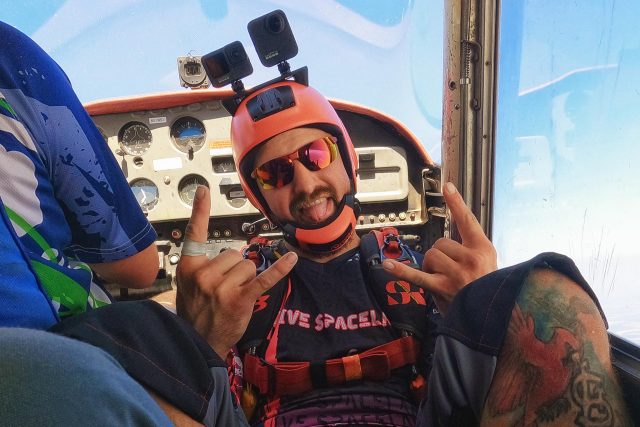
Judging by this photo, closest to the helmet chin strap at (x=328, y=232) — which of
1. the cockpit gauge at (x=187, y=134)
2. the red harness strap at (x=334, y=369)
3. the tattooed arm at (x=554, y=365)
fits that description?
the red harness strap at (x=334, y=369)

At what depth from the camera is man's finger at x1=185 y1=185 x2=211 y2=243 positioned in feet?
2.91

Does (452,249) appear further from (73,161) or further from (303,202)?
(73,161)

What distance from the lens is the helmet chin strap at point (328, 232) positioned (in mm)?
1439

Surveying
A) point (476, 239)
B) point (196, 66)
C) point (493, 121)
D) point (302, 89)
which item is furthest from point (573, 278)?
point (196, 66)

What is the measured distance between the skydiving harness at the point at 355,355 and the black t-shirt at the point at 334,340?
0.09ft

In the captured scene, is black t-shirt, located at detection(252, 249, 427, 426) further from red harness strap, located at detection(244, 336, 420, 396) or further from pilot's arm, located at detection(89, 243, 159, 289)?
pilot's arm, located at detection(89, 243, 159, 289)

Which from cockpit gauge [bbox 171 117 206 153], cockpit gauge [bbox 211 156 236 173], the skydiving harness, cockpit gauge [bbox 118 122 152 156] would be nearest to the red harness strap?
the skydiving harness

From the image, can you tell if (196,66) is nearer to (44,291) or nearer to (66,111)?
(66,111)

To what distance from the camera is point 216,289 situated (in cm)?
87

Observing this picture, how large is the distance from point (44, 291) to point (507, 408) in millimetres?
748

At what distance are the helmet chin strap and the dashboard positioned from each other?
1.34 metres

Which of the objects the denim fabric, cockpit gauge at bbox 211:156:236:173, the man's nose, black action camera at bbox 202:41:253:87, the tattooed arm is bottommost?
cockpit gauge at bbox 211:156:236:173

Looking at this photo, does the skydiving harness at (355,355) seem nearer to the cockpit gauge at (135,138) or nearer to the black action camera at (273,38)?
the black action camera at (273,38)

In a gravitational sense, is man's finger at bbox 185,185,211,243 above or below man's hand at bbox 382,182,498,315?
above
